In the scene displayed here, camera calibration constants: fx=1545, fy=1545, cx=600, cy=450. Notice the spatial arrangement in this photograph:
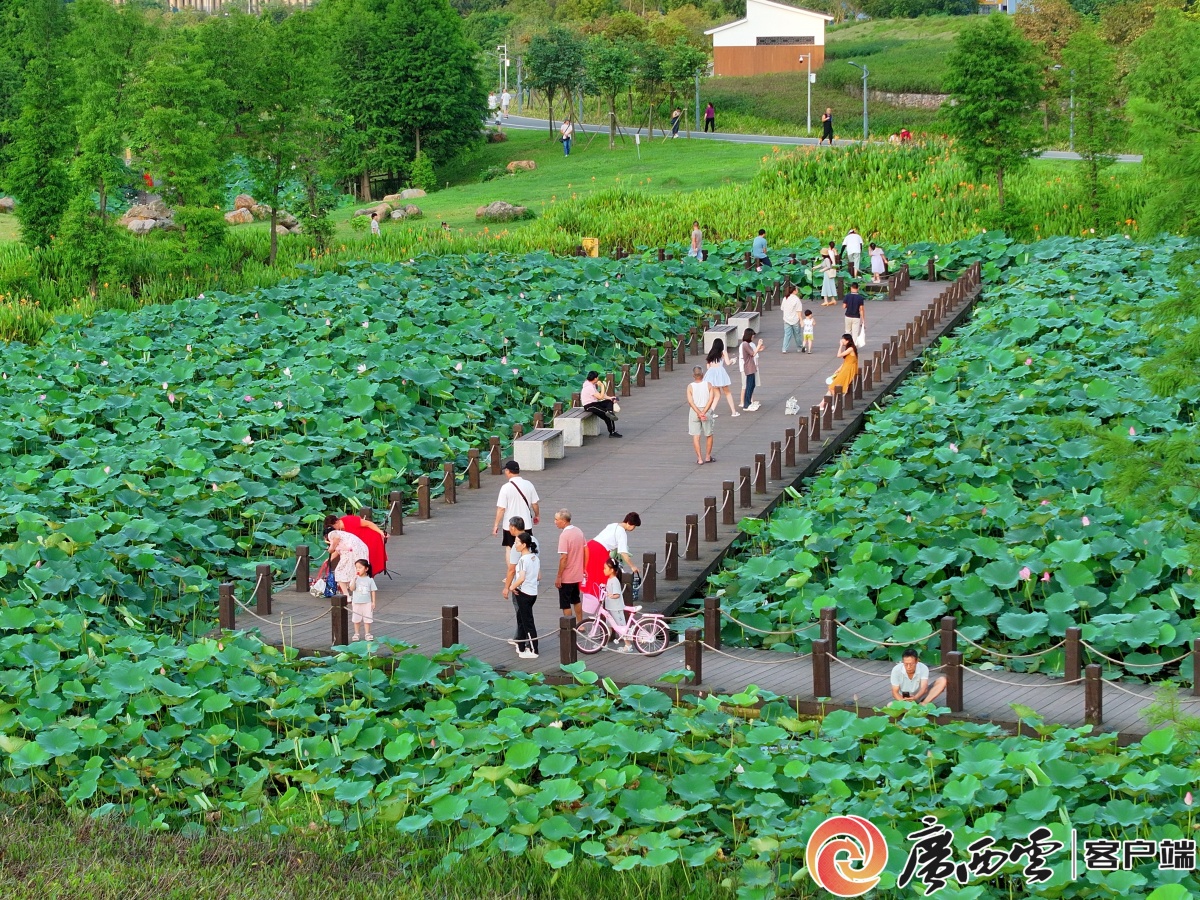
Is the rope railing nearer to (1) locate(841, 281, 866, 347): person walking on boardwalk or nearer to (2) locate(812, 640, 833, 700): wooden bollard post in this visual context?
(2) locate(812, 640, 833, 700): wooden bollard post

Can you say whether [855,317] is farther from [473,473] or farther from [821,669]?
[821,669]

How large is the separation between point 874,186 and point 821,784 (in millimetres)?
33444

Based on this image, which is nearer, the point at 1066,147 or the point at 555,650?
the point at 555,650

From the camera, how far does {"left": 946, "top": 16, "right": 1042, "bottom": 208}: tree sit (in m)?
37.3

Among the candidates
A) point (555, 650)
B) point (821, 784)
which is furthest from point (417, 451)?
point (821, 784)

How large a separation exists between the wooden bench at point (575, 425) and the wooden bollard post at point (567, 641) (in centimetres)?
808

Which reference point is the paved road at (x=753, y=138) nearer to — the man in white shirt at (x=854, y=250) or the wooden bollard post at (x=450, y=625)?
the man in white shirt at (x=854, y=250)

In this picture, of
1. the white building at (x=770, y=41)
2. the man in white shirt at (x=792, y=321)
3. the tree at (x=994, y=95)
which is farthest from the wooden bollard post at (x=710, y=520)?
the white building at (x=770, y=41)

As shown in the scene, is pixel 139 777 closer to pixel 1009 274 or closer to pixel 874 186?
pixel 1009 274

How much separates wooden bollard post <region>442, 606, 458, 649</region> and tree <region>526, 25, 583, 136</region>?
161 feet

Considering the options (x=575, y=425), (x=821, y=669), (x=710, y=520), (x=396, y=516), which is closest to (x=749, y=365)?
(x=575, y=425)

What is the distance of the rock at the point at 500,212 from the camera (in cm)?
4575

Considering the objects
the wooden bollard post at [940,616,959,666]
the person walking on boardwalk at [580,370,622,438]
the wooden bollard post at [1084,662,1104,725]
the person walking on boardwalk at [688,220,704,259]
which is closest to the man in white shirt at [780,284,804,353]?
the person walking on boardwalk at [580,370,622,438]

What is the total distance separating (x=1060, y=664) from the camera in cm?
1369
